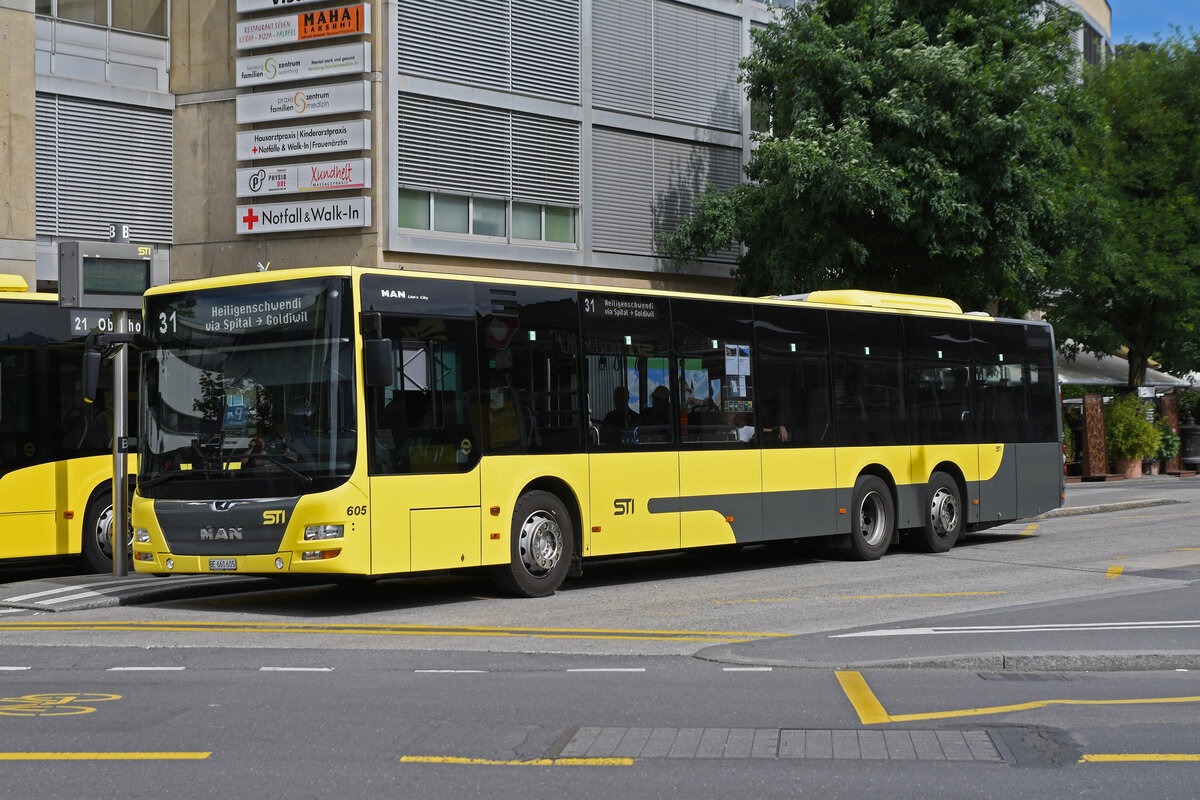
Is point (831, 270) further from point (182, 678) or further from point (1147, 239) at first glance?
point (182, 678)

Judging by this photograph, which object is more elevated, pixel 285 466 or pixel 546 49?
pixel 546 49

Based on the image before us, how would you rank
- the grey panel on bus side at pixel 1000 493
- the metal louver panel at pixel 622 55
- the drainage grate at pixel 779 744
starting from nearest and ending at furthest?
the drainage grate at pixel 779 744 < the grey panel on bus side at pixel 1000 493 < the metal louver panel at pixel 622 55

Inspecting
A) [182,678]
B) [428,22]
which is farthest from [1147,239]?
[182,678]

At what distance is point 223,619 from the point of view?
1197cm

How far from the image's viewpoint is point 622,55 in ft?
93.6

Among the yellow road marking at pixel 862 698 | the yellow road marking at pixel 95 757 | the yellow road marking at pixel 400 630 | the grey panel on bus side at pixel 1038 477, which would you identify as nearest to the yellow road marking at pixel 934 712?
the yellow road marking at pixel 862 698

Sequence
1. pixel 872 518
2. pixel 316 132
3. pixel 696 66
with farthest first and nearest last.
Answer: pixel 696 66 → pixel 316 132 → pixel 872 518

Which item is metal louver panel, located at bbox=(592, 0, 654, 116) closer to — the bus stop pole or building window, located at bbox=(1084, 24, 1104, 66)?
the bus stop pole

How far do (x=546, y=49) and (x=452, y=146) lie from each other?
10.1ft

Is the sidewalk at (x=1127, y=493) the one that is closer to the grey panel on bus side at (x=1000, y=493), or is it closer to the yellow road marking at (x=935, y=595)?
the grey panel on bus side at (x=1000, y=493)

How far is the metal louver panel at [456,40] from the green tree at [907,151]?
201 inches

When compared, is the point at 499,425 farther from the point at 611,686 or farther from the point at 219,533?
the point at 611,686

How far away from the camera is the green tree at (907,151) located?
Result: 25.1 meters

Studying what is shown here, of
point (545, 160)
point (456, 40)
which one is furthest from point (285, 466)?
point (545, 160)
